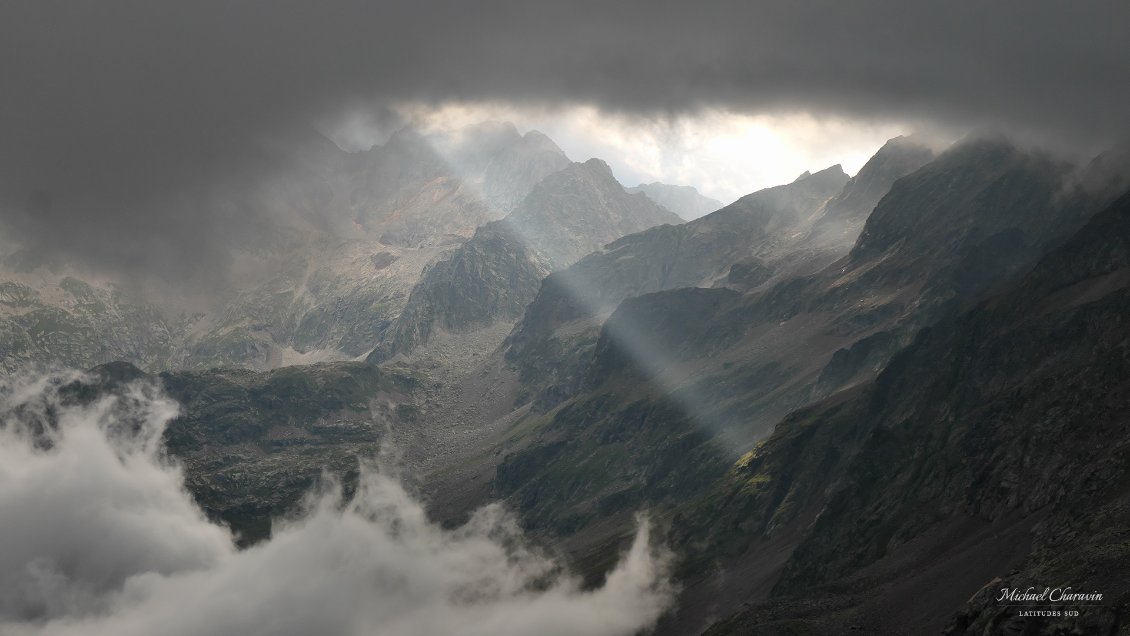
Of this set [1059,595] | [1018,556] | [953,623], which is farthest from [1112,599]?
Result: [1018,556]

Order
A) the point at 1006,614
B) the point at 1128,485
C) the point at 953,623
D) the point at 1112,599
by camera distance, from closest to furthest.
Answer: the point at 1112,599, the point at 1006,614, the point at 953,623, the point at 1128,485

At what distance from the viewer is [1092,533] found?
176375 mm

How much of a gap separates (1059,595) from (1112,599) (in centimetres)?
944

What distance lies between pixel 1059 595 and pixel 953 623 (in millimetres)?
23864

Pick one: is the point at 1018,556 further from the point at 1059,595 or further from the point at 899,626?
the point at 1059,595

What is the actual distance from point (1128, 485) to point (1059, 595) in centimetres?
5676

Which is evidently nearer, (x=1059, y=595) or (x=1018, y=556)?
(x=1059, y=595)

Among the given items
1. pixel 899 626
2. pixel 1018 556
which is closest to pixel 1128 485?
pixel 1018 556

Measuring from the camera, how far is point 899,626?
651 ft

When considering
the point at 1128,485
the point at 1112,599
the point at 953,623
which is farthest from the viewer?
the point at 1128,485

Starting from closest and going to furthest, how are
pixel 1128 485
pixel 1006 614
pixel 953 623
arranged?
1. pixel 1006 614
2. pixel 953 623
3. pixel 1128 485

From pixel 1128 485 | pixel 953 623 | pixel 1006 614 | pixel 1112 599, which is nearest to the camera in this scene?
pixel 1112 599

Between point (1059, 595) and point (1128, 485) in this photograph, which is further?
point (1128, 485)

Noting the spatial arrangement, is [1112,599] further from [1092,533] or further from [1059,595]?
[1092,533]
